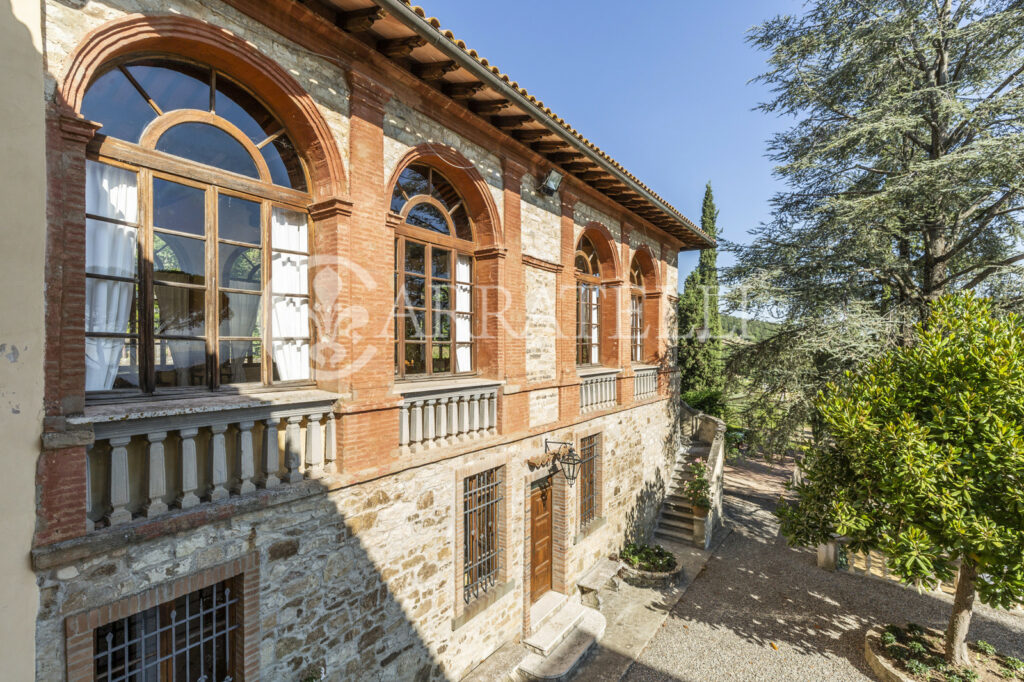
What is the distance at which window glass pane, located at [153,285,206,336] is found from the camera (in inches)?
150

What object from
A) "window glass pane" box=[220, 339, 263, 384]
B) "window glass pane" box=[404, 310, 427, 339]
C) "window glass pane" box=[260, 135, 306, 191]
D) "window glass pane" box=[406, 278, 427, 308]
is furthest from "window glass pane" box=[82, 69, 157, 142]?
"window glass pane" box=[404, 310, 427, 339]

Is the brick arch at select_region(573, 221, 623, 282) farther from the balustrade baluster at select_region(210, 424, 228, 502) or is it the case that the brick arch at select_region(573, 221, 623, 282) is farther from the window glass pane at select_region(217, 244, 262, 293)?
the balustrade baluster at select_region(210, 424, 228, 502)

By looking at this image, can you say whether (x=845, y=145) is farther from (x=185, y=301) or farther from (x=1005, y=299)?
(x=185, y=301)

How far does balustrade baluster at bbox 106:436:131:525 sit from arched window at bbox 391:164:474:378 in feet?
9.38

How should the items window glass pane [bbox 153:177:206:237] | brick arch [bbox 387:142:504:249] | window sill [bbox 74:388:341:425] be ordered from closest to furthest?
window sill [bbox 74:388:341:425] → window glass pane [bbox 153:177:206:237] → brick arch [bbox 387:142:504:249]

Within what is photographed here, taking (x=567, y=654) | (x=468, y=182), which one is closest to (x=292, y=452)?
(x=468, y=182)

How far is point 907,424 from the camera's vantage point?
5250mm

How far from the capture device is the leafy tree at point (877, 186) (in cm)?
852

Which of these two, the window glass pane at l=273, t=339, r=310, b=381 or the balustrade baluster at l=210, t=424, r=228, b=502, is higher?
the window glass pane at l=273, t=339, r=310, b=381

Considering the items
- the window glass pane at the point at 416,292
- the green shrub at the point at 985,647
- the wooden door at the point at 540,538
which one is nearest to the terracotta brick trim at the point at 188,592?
the window glass pane at the point at 416,292

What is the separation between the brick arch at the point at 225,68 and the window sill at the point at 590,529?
7099 millimetres

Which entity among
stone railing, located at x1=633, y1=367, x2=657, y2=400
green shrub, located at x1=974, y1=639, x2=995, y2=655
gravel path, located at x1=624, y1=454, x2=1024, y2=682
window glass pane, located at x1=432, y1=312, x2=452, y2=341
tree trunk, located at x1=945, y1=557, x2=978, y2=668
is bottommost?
gravel path, located at x1=624, y1=454, x2=1024, y2=682

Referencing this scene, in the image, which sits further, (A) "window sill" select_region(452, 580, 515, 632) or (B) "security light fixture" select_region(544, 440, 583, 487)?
(B) "security light fixture" select_region(544, 440, 583, 487)

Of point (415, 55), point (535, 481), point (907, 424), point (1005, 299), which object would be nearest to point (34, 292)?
point (415, 55)
